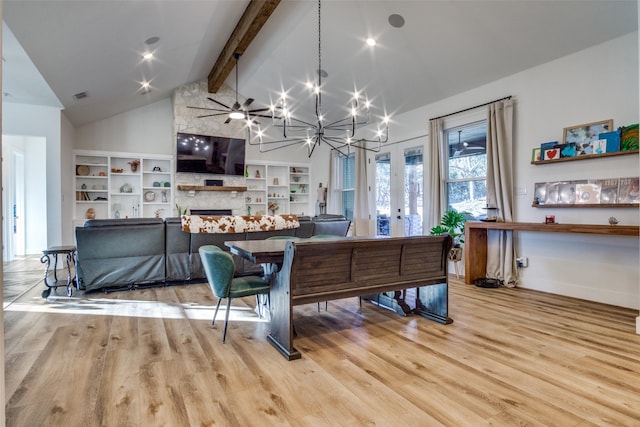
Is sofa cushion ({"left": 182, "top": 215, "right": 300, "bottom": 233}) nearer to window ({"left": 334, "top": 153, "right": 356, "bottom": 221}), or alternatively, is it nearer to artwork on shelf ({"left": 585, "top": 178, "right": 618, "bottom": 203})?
window ({"left": 334, "top": 153, "right": 356, "bottom": 221})

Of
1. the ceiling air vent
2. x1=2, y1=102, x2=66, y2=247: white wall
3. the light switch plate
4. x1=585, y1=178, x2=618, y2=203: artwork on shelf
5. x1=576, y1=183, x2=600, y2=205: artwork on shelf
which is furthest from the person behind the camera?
x1=2, y1=102, x2=66, y2=247: white wall

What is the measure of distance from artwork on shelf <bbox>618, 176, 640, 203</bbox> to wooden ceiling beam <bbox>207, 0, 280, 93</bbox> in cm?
457

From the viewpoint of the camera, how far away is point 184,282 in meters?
4.93

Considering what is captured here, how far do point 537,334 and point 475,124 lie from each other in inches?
136

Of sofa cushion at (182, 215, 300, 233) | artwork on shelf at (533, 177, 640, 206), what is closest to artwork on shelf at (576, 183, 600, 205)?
artwork on shelf at (533, 177, 640, 206)

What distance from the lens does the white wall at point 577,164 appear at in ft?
12.7

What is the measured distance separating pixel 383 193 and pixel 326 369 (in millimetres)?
5268

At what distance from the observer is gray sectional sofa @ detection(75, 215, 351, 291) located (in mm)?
4297

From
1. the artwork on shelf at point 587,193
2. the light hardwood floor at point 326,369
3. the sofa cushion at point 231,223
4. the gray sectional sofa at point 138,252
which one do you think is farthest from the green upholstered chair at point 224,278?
the artwork on shelf at point 587,193

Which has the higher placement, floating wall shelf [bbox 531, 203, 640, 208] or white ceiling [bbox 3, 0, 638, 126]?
white ceiling [bbox 3, 0, 638, 126]

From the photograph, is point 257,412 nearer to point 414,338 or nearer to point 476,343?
point 414,338

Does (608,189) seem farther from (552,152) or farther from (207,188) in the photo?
(207,188)

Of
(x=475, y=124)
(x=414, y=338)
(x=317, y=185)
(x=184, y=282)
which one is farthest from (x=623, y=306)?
(x=317, y=185)

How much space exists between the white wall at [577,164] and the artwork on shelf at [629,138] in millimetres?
127
